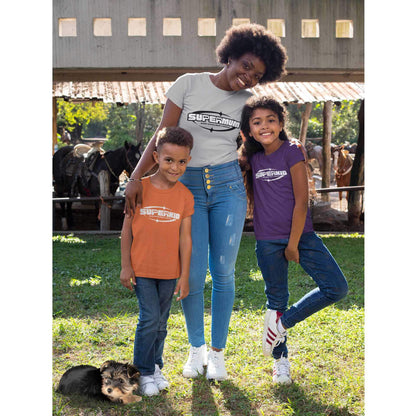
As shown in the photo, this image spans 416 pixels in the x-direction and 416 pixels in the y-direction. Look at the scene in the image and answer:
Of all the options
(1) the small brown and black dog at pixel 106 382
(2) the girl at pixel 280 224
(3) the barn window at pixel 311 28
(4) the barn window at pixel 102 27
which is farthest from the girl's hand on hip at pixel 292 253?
(4) the barn window at pixel 102 27

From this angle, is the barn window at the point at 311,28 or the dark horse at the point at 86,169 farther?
the dark horse at the point at 86,169

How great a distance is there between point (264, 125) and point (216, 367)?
4.46 feet

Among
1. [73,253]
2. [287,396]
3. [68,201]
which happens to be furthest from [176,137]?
[68,201]

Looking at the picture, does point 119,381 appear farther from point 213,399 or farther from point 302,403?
point 302,403

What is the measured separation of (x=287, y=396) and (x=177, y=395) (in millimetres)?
583

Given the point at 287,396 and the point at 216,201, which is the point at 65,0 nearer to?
the point at 216,201

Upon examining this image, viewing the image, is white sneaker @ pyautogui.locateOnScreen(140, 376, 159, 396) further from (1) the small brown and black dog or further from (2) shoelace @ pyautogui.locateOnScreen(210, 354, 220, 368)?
(2) shoelace @ pyautogui.locateOnScreen(210, 354, 220, 368)

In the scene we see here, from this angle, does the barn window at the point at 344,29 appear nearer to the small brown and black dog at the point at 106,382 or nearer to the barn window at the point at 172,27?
the barn window at the point at 172,27

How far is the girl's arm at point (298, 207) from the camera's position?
2920mm

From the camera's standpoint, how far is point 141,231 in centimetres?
283

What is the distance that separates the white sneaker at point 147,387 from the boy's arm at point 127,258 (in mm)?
497

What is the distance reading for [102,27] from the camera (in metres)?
4.83

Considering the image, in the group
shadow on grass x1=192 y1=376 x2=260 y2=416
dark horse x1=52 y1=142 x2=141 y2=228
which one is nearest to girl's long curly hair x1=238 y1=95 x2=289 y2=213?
shadow on grass x1=192 y1=376 x2=260 y2=416
